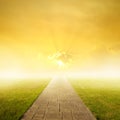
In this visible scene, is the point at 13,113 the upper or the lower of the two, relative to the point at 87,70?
lower

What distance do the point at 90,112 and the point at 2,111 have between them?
240 inches

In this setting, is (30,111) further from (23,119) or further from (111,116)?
(111,116)

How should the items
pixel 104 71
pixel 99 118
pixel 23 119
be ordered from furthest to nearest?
pixel 104 71, pixel 99 118, pixel 23 119

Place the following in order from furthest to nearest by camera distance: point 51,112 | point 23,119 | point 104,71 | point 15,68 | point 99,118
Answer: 1. point 104,71
2. point 15,68
3. point 51,112
4. point 99,118
5. point 23,119

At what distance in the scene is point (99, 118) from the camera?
12.7m

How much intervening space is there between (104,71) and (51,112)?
162 metres

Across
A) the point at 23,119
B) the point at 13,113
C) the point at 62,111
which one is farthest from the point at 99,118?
the point at 13,113

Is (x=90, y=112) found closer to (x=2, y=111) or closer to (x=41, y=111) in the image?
(x=41, y=111)

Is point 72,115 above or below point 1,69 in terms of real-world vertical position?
below

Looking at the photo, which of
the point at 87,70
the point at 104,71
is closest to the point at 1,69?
the point at 87,70

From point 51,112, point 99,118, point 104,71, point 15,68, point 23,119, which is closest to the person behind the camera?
point 23,119

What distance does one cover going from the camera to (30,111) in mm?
13734

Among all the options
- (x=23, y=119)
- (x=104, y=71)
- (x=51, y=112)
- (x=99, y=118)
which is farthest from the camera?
(x=104, y=71)

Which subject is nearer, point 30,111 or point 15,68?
point 30,111
